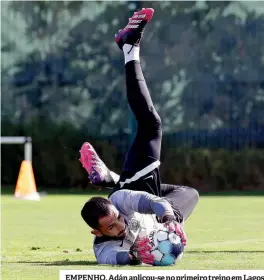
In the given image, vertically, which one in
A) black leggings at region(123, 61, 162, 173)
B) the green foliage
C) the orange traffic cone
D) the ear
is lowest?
the green foliage

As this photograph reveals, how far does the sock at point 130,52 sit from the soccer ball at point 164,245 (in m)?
1.82

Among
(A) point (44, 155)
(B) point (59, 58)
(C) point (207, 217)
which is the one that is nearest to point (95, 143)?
(A) point (44, 155)

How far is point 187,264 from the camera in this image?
910cm

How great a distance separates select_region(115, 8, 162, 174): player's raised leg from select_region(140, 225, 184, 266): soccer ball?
0.78m

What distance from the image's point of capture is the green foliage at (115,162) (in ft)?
76.4

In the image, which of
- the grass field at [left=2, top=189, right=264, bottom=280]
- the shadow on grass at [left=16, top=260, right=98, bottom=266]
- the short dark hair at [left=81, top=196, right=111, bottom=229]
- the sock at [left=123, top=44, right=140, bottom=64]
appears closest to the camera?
the short dark hair at [left=81, top=196, right=111, bottom=229]

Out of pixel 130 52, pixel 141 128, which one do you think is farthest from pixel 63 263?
pixel 130 52

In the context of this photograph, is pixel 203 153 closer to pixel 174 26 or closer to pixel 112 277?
pixel 174 26

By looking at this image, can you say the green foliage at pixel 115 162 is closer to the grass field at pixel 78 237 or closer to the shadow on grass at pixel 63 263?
the grass field at pixel 78 237

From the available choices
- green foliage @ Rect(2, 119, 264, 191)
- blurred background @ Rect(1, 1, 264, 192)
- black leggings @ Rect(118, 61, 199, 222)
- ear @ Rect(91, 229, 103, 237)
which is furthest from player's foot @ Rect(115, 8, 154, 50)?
green foliage @ Rect(2, 119, 264, 191)

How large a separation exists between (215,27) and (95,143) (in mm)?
3998

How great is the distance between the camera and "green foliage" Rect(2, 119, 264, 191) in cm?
2328

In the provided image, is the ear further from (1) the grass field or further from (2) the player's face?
(1) the grass field

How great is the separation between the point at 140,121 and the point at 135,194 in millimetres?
1023
